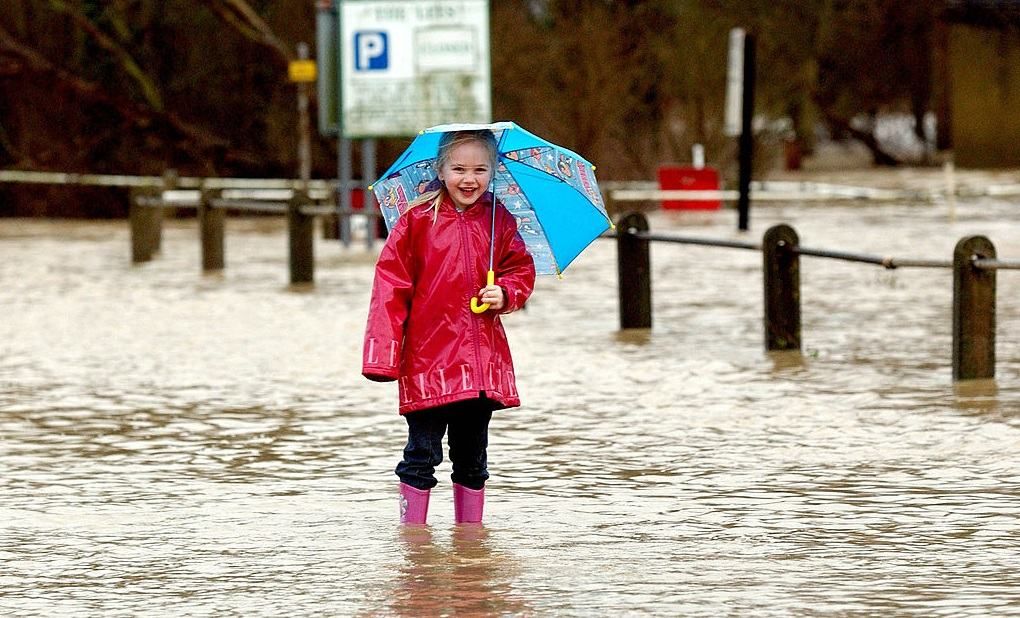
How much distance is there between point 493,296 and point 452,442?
647mm

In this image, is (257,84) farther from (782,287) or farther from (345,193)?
(782,287)

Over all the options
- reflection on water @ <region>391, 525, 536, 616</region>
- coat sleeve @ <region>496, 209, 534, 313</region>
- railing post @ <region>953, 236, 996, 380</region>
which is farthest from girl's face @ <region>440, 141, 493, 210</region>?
→ railing post @ <region>953, 236, 996, 380</region>

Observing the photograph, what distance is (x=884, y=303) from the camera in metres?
17.0

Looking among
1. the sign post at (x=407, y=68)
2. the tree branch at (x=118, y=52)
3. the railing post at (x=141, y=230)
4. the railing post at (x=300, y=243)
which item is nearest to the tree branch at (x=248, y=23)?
the tree branch at (x=118, y=52)

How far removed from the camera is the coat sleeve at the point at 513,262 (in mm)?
7457

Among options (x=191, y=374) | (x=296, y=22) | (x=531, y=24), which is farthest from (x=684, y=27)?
(x=191, y=374)

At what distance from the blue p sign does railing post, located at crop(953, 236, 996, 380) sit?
42.3ft

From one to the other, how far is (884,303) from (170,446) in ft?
27.8

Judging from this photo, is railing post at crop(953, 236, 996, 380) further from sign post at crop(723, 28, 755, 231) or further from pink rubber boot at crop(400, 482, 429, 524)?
sign post at crop(723, 28, 755, 231)

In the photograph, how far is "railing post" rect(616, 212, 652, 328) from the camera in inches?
589

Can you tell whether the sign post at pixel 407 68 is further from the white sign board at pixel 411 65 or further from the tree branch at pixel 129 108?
the tree branch at pixel 129 108

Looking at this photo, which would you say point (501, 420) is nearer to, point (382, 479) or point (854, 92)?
point (382, 479)

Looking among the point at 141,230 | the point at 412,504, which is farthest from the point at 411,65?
the point at 412,504

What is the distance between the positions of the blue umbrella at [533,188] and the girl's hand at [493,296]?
8.8 inches
